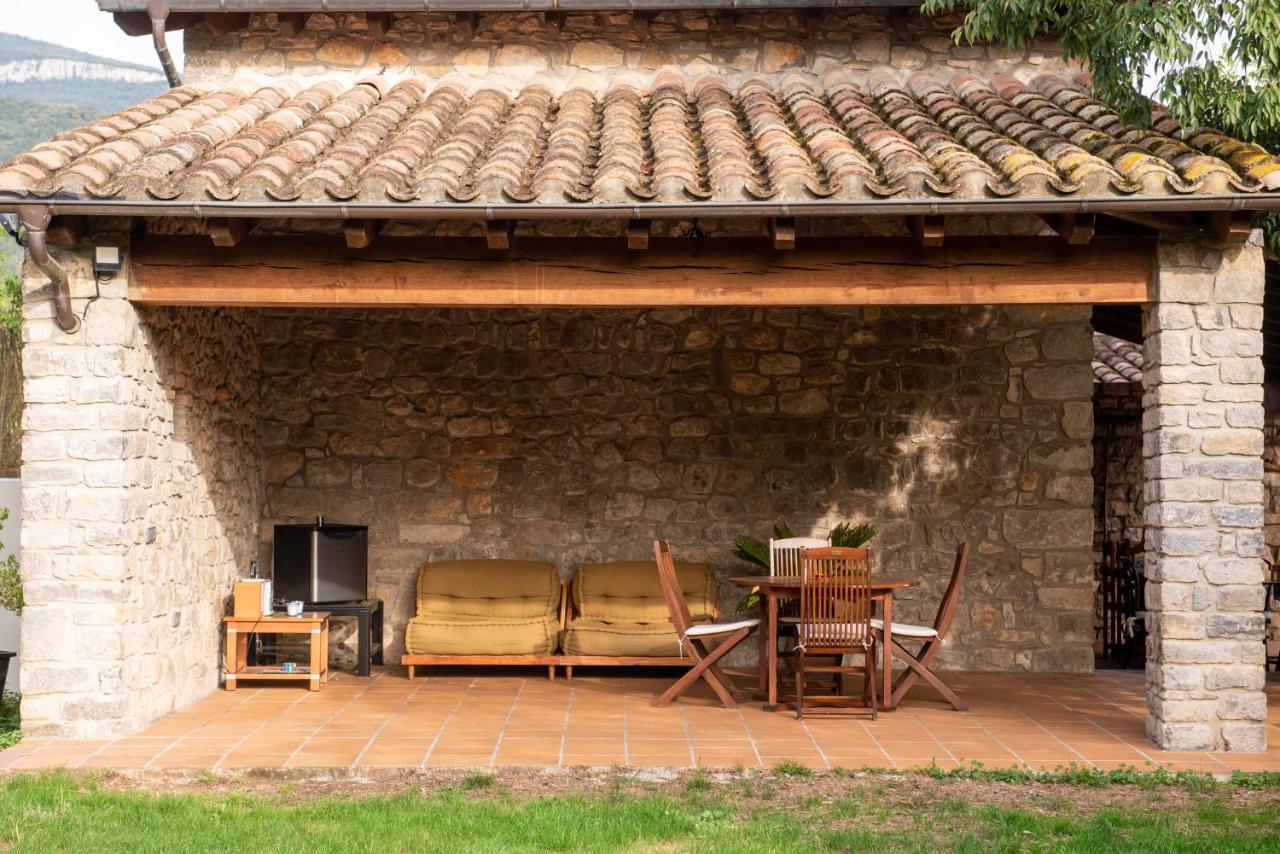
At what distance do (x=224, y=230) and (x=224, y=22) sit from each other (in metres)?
3.19

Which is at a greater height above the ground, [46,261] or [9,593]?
[46,261]

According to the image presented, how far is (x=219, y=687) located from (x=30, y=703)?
1.77m

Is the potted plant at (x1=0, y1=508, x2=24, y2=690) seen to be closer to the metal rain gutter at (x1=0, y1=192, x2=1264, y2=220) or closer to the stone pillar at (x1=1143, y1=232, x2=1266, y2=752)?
the metal rain gutter at (x1=0, y1=192, x2=1264, y2=220)

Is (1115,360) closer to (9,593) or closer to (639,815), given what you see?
(639,815)

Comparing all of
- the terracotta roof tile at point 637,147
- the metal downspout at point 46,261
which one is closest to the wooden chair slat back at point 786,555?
the terracotta roof tile at point 637,147

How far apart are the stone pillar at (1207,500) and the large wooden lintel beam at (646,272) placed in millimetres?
288

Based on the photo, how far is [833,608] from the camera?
21.3 ft

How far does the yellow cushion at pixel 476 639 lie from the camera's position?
7914mm

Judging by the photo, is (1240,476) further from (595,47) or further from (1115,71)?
(595,47)

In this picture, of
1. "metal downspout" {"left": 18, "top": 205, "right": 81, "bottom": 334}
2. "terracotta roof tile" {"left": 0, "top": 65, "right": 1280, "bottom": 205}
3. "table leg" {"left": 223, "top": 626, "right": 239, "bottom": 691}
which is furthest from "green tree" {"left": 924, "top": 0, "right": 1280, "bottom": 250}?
"table leg" {"left": 223, "top": 626, "right": 239, "bottom": 691}

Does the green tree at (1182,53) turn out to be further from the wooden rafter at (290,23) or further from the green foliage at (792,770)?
the wooden rafter at (290,23)

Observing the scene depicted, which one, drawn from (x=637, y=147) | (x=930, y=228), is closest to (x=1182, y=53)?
(x=930, y=228)

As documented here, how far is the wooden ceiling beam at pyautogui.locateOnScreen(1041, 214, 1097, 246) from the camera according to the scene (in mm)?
5691

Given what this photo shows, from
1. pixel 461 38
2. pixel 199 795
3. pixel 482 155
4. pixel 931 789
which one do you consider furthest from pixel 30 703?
pixel 461 38
